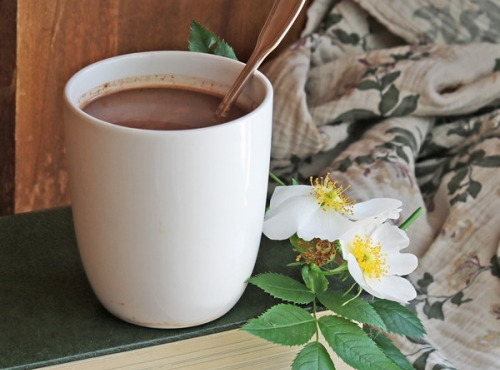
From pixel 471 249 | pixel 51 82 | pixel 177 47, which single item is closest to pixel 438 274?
pixel 471 249

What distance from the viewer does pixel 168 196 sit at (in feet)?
1.62

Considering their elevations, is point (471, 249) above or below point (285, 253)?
below

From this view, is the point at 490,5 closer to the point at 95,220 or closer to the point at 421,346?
the point at 421,346

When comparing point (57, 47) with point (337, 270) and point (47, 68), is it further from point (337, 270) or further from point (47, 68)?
point (337, 270)

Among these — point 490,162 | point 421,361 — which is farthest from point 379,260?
point 490,162

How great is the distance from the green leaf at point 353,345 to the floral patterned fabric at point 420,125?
54 cm

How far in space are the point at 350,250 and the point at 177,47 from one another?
0.65 m

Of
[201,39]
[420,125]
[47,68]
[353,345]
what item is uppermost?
[201,39]

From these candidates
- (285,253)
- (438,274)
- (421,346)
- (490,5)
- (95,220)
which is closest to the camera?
(95,220)

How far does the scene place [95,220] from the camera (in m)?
0.52

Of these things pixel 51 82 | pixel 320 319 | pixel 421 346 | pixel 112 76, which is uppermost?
pixel 112 76

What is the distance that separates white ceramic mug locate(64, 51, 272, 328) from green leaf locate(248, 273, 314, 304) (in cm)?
1

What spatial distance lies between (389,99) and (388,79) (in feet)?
0.11

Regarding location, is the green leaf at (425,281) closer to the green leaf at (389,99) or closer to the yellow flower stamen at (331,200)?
the green leaf at (389,99)
